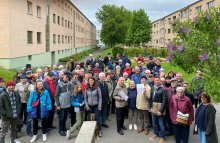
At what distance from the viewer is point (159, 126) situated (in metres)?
8.12

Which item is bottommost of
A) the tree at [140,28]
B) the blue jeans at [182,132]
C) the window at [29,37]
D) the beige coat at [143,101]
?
the blue jeans at [182,132]

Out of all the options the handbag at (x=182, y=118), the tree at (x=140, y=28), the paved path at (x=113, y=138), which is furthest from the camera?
the tree at (x=140, y=28)

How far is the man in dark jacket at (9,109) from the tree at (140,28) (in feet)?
174

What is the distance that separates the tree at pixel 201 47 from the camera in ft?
17.2

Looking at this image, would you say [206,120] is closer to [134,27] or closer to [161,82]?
[161,82]

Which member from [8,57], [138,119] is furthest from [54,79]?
[8,57]

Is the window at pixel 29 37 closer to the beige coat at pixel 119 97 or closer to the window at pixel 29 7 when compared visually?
the window at pixel 29 7

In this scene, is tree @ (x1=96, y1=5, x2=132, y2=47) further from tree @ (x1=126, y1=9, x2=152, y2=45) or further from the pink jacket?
the pink jacket

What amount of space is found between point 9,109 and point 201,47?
17.8 feet

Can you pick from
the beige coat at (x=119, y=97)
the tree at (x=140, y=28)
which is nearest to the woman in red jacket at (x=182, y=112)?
the beige coat at (x=119, y=97)

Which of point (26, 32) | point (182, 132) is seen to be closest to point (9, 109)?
point (182, 132)

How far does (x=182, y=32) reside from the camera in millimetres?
5715

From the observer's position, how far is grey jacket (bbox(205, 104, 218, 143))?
6.38 meters

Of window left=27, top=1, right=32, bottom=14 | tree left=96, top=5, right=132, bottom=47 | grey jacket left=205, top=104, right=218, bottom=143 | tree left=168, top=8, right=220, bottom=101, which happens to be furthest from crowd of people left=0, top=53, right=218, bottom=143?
tree left=96, top=5, right=132, bottom=47
